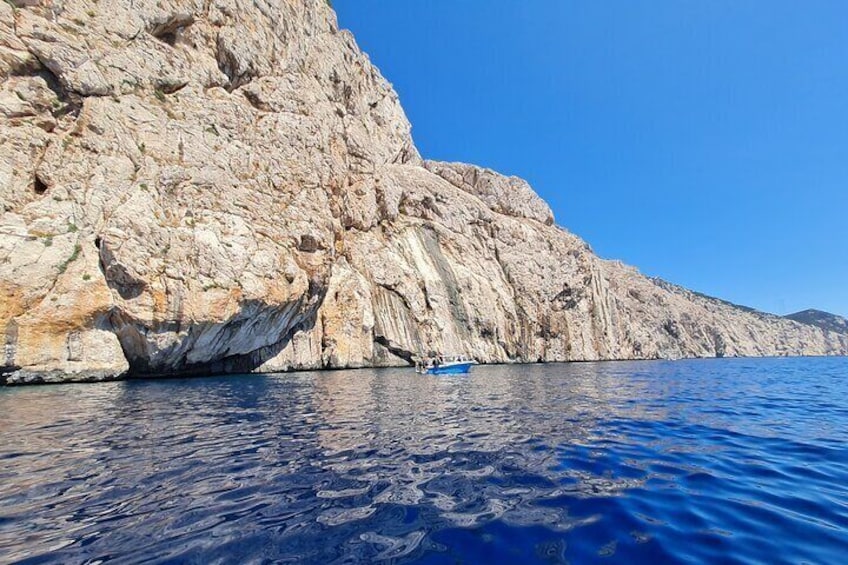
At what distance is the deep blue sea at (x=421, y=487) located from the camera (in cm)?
576

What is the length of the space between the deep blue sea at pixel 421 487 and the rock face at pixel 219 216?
18097 millimetres

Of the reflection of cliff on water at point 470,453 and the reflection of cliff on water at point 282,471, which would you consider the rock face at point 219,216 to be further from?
the reflection of cliff on water at point 470,453

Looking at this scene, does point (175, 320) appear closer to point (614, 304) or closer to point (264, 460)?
point (264, 460)

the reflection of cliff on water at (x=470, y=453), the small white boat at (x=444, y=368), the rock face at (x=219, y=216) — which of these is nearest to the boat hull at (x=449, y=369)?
the small white boat at (x=444, y=368)

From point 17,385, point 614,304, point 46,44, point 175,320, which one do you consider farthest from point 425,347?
point 614,304

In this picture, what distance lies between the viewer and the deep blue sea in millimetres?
5758

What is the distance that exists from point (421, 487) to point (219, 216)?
38.8 m

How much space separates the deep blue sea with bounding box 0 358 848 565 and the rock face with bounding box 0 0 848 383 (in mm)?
18097

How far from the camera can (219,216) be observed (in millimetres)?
39406

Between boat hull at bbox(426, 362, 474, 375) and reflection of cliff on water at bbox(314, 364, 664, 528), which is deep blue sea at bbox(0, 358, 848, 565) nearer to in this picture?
reflection of cliff on water at bbox(314, 364, 664, 528)

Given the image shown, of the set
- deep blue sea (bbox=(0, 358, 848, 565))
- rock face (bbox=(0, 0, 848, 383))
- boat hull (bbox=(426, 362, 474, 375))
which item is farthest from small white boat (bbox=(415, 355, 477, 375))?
deep blue sea (bbox=(0, 358, 848, 565))

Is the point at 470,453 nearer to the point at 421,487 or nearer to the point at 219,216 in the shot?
the point at 421,487

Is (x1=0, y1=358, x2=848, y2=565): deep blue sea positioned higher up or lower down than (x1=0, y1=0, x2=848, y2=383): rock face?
lower down

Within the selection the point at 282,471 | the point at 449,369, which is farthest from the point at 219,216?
the point at 282,471
